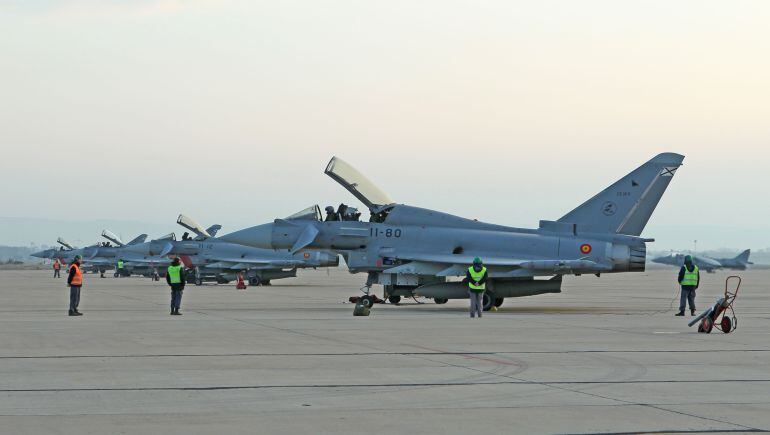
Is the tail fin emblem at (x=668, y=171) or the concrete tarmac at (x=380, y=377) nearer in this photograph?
the concrete tarmac at (x=380, y=377)

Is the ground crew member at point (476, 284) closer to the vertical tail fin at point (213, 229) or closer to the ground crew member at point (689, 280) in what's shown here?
the ground crew member at point (689, 280)

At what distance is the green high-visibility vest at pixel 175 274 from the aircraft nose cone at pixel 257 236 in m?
5.22

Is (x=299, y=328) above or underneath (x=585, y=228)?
underneath

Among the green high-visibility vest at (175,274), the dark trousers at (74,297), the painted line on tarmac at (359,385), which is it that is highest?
the green high-visibility vest at (175,274)

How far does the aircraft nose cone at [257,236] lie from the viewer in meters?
30.8

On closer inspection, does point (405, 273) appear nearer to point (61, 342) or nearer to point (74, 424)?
point (61, 342)

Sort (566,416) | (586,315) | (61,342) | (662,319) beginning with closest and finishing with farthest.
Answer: (566,416), (61,342), (662,319), (586,315)

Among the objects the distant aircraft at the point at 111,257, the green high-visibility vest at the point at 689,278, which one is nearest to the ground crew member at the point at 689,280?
the green high-visibility vest at the point at 689,278

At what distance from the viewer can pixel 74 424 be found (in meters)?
8.78

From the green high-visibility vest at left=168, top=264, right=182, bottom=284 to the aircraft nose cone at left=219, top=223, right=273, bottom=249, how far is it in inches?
206

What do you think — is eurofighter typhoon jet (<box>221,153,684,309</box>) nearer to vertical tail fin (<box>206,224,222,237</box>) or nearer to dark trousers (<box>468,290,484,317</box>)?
dark trousers (<box>468,290,484,317</box>)

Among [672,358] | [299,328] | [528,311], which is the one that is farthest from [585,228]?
[672,358]

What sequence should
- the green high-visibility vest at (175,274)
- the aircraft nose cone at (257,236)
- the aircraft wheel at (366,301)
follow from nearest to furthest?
the green high-visibility vest at (175,274) → the aircraft wheel at (366,301) → the aircraft nose cone at (257,236)

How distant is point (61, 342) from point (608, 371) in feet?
29.1
